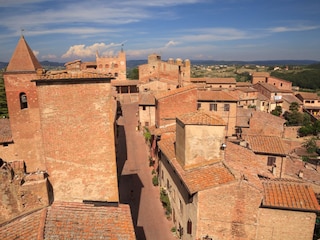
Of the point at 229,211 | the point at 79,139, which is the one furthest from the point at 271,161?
the point at 79,139

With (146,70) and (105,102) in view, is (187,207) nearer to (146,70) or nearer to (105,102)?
(105,102)

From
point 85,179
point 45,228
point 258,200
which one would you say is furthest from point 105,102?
point 258,200

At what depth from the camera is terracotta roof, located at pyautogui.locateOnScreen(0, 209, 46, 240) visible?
350 inches

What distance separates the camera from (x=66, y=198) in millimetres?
13414

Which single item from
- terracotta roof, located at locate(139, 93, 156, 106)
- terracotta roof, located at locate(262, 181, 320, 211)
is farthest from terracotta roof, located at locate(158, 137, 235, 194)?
terracotta roof, located at locate(139, 93, 156, 106)

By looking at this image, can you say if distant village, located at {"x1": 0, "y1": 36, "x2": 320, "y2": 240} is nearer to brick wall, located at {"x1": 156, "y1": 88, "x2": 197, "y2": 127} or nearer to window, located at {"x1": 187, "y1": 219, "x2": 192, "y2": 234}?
window, located at {"x1": 187, "y1": 219, "x2": 192, "y2": 234}

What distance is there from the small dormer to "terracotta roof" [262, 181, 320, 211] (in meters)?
3.92

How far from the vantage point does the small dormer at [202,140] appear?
56.1 feet

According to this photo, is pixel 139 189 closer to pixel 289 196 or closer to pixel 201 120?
pixel 201 120

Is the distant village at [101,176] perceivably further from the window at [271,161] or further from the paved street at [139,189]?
the paved street at [139,189]

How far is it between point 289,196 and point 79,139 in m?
13.8

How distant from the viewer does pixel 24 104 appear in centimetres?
1783

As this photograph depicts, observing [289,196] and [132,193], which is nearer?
[289,196]

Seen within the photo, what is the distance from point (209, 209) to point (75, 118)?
999 cm
